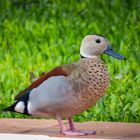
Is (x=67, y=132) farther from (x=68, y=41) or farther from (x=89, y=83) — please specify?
(x=68, y=41)

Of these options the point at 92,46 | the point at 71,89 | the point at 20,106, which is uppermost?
the point at 92,46

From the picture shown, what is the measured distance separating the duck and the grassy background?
1.27m

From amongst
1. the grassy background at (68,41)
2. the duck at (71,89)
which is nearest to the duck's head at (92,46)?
the duck at (71,89)

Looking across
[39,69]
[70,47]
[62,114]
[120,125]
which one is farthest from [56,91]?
[70,47]

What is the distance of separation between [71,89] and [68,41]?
416 cm

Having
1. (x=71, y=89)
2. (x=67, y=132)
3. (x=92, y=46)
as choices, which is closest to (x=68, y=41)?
(x=92, y=46)

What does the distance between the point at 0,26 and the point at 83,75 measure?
5.79 meters

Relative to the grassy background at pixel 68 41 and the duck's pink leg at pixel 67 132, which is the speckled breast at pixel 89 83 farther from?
the grassy background at pixel 68 41

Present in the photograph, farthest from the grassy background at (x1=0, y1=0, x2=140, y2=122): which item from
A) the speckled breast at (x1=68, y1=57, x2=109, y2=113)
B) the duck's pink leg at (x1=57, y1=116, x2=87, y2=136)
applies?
the speckled breast at (x1=68, y1=57, x2=109, y2=113)

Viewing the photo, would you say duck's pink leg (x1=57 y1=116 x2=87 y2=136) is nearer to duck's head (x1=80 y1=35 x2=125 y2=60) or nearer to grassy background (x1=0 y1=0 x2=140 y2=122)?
duck's head (x1=80 y1=35 x2=125 y2=60)

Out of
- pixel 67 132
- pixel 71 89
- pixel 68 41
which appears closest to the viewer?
pixel 71 89

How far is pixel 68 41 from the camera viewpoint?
10.7m

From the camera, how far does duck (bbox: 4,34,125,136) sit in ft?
A: 21.6

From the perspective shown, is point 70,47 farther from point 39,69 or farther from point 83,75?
point 83,75
